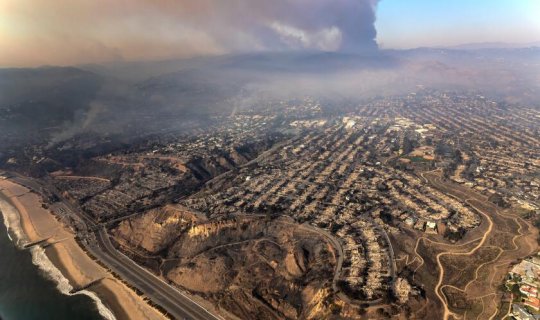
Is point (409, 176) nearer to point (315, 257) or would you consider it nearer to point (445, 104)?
point (315, 257)

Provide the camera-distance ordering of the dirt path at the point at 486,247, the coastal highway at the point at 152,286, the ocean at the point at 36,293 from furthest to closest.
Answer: the ocean at the point at 36,293 → the coastal highway at the point at 152,286 → the dirt path at the point at 486,247

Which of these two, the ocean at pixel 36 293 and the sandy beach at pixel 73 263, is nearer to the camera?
the sandy beach at pixel 73 263

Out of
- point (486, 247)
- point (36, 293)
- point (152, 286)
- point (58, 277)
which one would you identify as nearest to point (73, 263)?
point (58, 277)

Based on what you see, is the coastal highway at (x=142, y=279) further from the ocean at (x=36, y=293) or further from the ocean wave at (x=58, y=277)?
the ocean at (x=36, y=293)

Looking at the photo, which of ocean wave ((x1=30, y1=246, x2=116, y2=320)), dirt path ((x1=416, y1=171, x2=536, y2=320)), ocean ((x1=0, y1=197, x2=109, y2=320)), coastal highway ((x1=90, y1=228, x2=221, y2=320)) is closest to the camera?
dirt path ((x1=416, y1=171, x2=536, y2=320))

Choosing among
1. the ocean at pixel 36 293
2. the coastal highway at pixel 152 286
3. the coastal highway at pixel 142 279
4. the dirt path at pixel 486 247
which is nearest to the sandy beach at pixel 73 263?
the ocean at pixel 36 293

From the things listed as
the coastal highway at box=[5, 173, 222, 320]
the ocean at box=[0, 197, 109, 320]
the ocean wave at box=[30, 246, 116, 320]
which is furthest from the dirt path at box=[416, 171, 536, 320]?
the ocean at box=[0, 197, 109, 320]

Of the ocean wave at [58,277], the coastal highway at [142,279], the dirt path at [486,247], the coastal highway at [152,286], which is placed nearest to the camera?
the dirt path at [486,247]

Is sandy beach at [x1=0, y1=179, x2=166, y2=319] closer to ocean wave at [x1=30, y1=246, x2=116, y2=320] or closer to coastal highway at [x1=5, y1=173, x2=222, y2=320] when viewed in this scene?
ocean wave at [x1=30, y1=246, x2=116, y2=320]

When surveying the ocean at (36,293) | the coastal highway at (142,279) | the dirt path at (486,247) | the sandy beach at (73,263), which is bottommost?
the ocean at (36,293)
